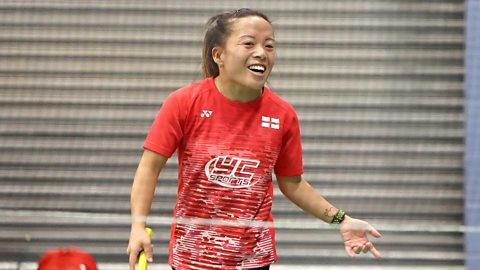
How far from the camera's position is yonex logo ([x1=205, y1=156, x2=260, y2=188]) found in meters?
3.19

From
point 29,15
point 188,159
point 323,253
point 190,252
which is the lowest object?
point 323,253

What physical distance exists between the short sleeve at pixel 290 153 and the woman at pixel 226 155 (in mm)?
32

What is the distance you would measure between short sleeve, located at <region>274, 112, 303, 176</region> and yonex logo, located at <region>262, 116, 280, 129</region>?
5 centimetres

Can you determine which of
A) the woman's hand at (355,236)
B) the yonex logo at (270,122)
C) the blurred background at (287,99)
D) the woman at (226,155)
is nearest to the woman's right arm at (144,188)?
the woman at (226,155)

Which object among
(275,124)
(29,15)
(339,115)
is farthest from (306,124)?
(275,124)

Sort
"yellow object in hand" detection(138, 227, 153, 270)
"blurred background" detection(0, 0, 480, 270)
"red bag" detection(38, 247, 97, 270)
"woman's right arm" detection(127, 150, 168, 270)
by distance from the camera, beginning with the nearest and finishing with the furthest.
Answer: "red bag" detection(38, 247, 97, 270) → "yellow object in hand" detection(138, 227, 153, 270) → "woman's right arm" detection(127, 150, 168, 270) → "blurred background" detection(0, 0, 480, 270)

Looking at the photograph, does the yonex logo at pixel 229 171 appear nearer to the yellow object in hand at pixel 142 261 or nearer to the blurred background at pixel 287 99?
the yellow object in hand at pixel 142 261

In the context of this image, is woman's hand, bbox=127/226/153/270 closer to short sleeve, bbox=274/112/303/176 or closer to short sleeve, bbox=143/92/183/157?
short sleeve, bbox=143/92/183/157

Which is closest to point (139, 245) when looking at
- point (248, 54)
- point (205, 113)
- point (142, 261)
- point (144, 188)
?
point (142, 261)

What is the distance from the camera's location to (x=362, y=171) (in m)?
5.44

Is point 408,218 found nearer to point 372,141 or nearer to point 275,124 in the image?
point 372,141

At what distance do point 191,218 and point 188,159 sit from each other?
0.21m

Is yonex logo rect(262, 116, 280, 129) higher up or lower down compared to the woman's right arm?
higher up

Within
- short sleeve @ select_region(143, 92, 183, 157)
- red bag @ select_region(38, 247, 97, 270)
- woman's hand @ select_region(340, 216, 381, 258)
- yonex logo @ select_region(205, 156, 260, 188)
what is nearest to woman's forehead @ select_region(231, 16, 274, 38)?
short sleeve @ select_region(143, 92, 183, 157)
